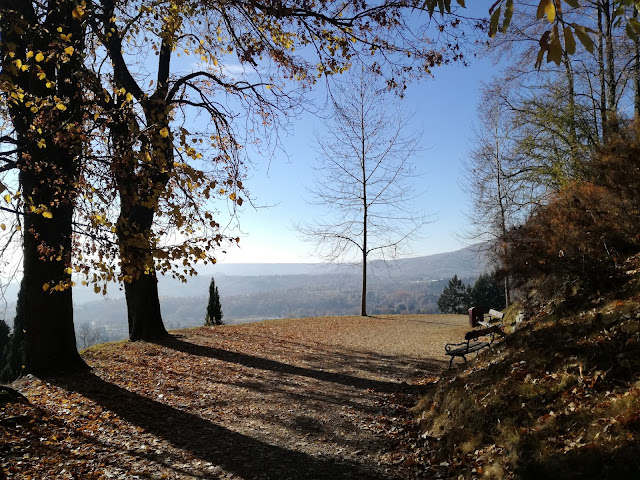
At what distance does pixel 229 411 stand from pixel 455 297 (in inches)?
1589

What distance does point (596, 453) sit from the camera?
316 cm

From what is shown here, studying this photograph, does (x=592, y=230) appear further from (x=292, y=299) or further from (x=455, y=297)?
(x=292, y=299)

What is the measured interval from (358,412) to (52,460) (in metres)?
4.11

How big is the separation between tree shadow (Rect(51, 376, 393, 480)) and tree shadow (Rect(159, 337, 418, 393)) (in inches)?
119

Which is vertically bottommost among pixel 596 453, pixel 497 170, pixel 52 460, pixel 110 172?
pixel 52 460

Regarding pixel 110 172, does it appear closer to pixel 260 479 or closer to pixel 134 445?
pixel 134 445

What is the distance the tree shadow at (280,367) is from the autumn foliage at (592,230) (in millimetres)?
3352

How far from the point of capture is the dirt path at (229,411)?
474cm

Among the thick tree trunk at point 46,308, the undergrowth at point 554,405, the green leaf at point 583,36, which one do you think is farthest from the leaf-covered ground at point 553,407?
the thick tree trunk at point 46,308

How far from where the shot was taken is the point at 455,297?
4369cm

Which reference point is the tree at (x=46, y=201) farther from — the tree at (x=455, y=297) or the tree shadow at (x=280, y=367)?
the tree at (x=455, y=297)

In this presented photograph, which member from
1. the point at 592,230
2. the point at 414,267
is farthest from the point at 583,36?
the point at 414,267

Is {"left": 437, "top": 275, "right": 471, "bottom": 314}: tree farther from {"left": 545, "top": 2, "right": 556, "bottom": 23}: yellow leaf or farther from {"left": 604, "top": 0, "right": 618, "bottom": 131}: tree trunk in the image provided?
{"left": 545, "top": 2, "right": 556, "bottom": 23}: yellow leaf

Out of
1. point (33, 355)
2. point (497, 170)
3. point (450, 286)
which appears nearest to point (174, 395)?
point (33, 355)
